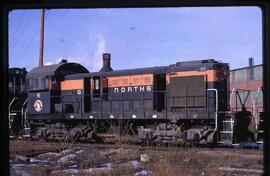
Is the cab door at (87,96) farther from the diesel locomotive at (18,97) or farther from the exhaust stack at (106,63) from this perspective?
the diesel locomotive at (18,97)

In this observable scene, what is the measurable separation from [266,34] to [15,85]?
20.8 m

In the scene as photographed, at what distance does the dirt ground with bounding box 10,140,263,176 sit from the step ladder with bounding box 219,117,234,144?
1268 millimetres

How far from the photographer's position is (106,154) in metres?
12.2

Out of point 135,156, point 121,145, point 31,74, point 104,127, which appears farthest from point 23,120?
point 135,156

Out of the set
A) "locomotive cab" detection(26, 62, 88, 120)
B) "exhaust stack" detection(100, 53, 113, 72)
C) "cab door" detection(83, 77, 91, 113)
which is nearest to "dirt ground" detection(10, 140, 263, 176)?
"cab door" detection(83, 77, 91, 113)

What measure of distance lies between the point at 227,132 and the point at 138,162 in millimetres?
4850

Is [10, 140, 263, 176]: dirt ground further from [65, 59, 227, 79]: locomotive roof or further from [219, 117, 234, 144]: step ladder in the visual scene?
[65, 59, 227, 79]: locomotive roof

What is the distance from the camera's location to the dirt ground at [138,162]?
26.9 feet

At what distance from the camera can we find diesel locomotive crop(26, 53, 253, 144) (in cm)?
1485

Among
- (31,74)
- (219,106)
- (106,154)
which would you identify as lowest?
(106,154)

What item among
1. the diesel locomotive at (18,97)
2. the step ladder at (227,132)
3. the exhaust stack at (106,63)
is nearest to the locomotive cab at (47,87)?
the diesel locomotive at (18,97)

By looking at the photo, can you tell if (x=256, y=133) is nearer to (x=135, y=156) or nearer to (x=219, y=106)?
(x=219, y=106)

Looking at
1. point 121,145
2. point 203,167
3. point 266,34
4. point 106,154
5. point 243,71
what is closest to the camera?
point 266,34

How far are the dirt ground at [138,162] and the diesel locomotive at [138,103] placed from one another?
2.13 meters
